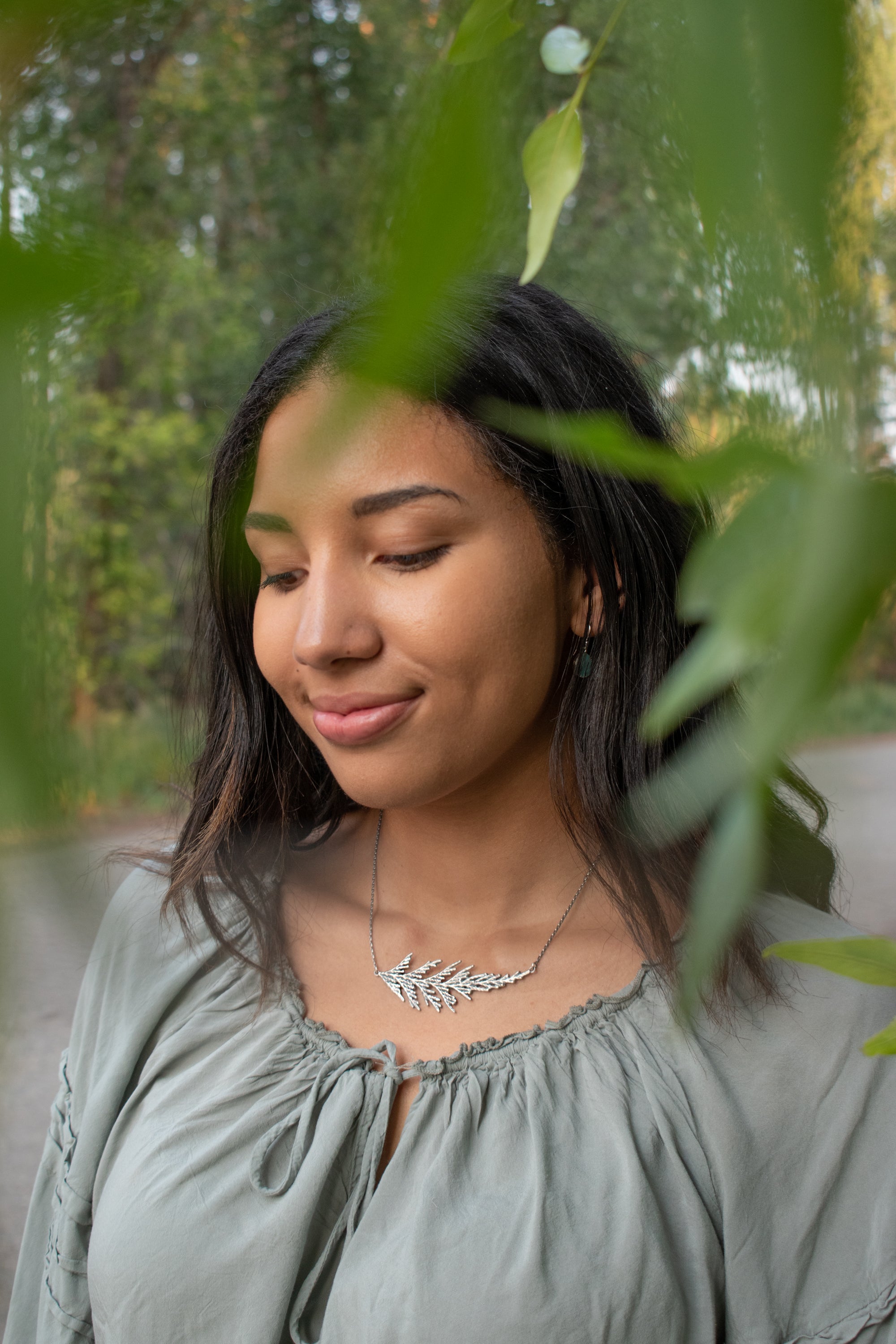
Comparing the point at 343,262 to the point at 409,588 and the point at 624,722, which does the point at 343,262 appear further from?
the point at 624,722

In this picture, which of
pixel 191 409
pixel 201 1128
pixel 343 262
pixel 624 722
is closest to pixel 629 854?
pixel 624 722

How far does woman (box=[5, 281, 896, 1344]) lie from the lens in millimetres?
729

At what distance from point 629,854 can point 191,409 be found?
7.75 feet

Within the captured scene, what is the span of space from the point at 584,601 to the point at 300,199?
1.97 feet

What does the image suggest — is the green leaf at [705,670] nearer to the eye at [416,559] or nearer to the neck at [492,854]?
the eye at [416,559]

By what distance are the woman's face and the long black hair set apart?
0.03m

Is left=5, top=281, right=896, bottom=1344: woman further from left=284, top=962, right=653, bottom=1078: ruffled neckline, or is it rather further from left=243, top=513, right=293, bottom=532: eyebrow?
left=243, top=513, right=293, bottom=532: eyebrow

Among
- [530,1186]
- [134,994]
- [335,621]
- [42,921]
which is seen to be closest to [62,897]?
[42,921]

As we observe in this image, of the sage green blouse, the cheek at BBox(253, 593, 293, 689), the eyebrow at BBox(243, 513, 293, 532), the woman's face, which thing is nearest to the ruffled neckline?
the sage green blouse

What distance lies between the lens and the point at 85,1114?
0.97 m

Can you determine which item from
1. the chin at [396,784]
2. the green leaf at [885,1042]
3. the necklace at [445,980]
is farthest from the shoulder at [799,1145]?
the green leaf at [885,1042]

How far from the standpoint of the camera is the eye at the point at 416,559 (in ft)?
2.22

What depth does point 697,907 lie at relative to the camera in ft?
0.45

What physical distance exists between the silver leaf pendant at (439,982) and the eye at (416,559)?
394 mm
